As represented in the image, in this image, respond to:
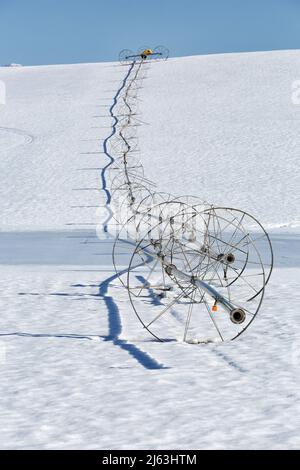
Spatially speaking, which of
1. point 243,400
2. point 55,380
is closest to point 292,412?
point 243,400

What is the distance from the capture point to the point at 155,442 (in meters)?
5.21

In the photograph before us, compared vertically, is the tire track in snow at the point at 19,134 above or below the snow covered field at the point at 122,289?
above

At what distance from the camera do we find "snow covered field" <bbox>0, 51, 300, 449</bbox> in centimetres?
570

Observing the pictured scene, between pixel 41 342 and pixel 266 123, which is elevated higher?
pixel 266 123

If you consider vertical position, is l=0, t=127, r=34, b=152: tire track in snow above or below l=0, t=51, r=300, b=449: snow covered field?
above

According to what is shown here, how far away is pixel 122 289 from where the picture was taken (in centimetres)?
1174

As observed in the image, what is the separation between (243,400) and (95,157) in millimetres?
24312

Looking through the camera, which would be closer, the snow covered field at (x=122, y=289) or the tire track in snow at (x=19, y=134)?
the snow covered field at (x=122, y=289)

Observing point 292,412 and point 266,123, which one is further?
point 266,123

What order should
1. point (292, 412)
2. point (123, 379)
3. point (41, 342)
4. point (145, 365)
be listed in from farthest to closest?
point (41, 342) → point (145, 365) → point (123, 379) → point (292, 412)

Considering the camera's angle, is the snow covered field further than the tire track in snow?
No

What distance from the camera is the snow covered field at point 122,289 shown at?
570 cm

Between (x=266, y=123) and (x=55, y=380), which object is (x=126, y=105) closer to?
(x=266, y=123)

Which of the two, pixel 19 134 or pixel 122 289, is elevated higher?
pixel 19 134
